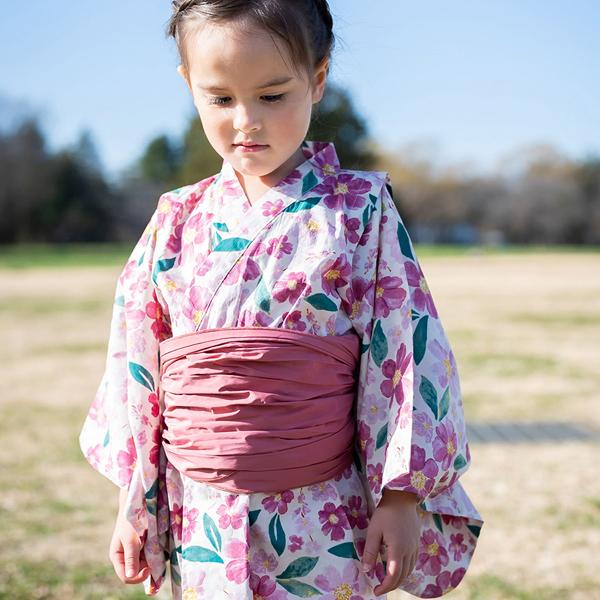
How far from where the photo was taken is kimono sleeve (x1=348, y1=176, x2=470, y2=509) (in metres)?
1.42

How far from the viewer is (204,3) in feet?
4.60

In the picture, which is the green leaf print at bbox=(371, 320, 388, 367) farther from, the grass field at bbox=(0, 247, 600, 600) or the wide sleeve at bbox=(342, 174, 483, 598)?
the grass field at bbox=(0, 247, 600, 600)

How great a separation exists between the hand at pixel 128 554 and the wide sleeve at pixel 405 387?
1.46 feet

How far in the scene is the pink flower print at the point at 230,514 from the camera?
1383 mm

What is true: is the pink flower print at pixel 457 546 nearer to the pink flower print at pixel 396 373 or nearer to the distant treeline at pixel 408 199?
the pink flower print at pixel 396 373

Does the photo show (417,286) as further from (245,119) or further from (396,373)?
(245,119)

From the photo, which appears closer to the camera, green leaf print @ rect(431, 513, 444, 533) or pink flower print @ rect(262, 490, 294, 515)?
pink flower print @ rect(262, 490, 294, 515)

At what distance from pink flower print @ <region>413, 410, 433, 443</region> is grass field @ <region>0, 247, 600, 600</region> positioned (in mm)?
1489

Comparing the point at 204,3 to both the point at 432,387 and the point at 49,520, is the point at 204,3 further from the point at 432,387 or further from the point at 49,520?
the point at 49,520

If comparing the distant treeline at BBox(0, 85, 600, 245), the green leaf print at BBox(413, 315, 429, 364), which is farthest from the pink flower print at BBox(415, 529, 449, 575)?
the distant treeline at BBox(0, 85, 600, 245)

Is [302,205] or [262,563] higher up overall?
[302,205]

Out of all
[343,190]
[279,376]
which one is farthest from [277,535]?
[343,190]

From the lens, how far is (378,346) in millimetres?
1457

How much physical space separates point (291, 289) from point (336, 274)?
3.6 inches
